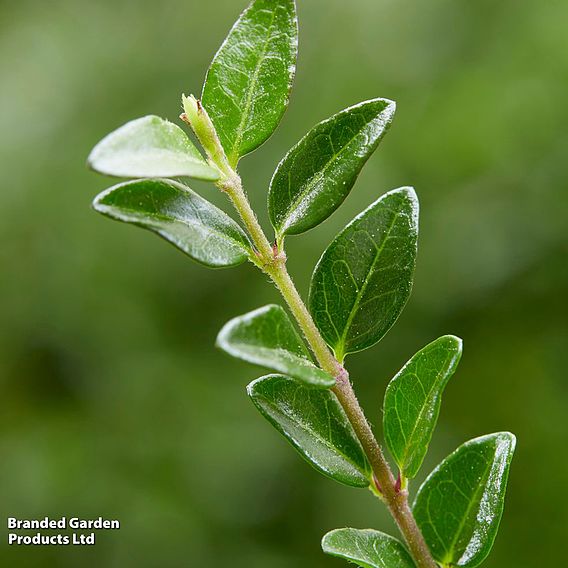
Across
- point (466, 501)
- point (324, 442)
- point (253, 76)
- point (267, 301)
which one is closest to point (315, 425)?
point (324, 442)

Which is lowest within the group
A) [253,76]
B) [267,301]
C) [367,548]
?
[367,548]

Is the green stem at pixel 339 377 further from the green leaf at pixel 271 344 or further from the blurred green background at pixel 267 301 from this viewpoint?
the blurred green background at pixel 267 301

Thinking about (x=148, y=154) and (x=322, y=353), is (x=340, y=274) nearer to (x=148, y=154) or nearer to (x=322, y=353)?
(x=322, y=353)

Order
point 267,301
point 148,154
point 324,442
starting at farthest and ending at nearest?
point 267,301
point 324,442
point 148,154

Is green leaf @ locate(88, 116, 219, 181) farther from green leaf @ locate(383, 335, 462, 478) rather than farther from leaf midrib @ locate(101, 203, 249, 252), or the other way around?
green leaf @ locate(383, 335, 462, 478)

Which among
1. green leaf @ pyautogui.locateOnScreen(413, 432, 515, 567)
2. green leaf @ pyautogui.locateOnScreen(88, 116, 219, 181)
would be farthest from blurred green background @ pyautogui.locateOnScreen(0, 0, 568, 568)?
green leaf @ pyautogui.locateOnScreen(88, 116, 219, 181)

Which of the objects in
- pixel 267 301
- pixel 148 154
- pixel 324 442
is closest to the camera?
pixel 148 154

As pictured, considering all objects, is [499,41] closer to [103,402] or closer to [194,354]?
[194,354]

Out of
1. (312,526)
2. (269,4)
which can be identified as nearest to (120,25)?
(312,526)
